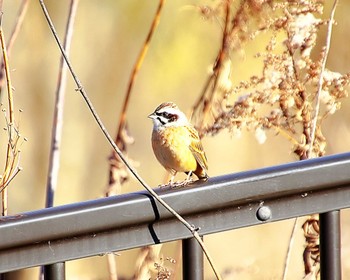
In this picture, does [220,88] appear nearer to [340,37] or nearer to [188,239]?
[340,37]

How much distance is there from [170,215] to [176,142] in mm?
2152

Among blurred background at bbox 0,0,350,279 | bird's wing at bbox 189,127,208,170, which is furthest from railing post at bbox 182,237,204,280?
blurred background at bbox 0,0,350,279

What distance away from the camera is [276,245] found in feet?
14.6

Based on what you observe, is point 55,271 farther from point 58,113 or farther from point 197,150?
point 197,150

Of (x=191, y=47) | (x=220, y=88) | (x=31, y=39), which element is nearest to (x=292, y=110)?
(x=220, y=88)

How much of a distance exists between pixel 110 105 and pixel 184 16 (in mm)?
492

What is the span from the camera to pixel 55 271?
180cm

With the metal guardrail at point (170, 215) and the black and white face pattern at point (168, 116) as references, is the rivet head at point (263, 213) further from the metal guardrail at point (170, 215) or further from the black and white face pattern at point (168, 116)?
the black and white face pattern at point (168, 116)

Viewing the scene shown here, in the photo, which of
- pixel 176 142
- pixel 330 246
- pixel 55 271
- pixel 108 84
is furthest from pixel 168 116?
pixel 55 271

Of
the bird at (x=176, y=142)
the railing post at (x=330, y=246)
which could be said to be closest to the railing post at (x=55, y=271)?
the railing post at (x=330, y=246)

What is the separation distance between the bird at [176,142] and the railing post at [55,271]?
2.08m

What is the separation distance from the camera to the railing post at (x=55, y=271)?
5.90ft

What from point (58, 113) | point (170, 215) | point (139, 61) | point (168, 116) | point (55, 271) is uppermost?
point (139, 61)

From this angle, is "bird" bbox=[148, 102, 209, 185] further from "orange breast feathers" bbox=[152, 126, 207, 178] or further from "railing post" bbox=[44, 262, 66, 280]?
"railing post" bbox=[44, 262, 66, 280]
